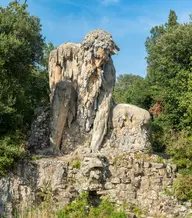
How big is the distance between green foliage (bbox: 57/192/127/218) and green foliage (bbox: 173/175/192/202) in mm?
1916

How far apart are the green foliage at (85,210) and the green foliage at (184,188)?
192 cm

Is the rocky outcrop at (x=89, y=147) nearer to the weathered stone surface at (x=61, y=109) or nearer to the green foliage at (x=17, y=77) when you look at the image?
the weathered stone surface at (x=61, y=109)

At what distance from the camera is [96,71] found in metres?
12.1

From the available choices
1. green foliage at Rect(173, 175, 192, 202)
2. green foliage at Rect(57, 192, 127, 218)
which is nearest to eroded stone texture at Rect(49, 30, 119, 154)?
green foliage at Rect(57, 192, 127, 218)

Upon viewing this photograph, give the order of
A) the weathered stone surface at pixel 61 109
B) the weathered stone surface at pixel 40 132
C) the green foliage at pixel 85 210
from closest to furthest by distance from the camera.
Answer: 1. the green foliage at pixel 85 210
2. the weathered stone surface at pixel 61 109
3. the weathered stone surface at pixel 40 132

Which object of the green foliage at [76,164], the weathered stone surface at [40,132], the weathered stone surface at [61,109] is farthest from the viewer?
the weathered stone surface at [40,132]

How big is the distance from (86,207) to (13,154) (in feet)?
8.84

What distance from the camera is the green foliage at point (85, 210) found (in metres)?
9.96

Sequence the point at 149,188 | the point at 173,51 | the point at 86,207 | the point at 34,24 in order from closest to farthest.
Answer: the point at 86,207
the point at 149,188
the point at 34,24
the point at 173,51

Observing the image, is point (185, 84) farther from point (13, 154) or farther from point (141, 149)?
point (13, 154)

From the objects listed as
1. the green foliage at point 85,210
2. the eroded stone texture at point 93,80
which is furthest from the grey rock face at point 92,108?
the green foliage at point 85,210

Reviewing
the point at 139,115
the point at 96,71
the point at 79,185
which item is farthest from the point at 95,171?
the point at 96,71

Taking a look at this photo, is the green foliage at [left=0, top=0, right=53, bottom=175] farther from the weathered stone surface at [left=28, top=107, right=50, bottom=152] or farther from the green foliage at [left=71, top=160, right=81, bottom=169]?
the green foliage at [left=71, top=160, right=81, bottom=169]

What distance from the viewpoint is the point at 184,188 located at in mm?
10781
